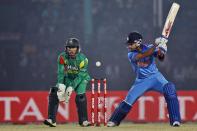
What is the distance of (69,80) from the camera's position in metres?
11.4

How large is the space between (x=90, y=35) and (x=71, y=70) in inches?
365

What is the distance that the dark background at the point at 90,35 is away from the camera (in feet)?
64.2

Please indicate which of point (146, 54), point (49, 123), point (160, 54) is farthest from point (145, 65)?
point (49, 123)

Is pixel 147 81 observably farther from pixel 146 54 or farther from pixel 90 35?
pixel 90 35

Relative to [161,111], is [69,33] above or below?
above

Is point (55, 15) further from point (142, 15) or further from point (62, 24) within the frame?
point (142, 15)

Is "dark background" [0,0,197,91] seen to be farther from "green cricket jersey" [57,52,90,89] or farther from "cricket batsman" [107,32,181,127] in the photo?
"cricket batsman" [107,32,181,127]

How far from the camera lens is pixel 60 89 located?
36.4 feet

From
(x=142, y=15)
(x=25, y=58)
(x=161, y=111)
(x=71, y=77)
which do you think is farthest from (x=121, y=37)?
(x=71, y=77)

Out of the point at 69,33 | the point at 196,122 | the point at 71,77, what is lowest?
the point at 196,122

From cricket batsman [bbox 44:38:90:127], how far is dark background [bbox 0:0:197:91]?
24.7ft

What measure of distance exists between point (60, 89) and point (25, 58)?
30.4 feet

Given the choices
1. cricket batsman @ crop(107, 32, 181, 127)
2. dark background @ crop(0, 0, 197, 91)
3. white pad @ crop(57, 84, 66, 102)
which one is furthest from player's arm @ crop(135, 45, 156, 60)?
dark background @ crop(0, 0, 197, 91)

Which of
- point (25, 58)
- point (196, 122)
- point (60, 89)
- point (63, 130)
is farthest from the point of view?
point (25, 58)
